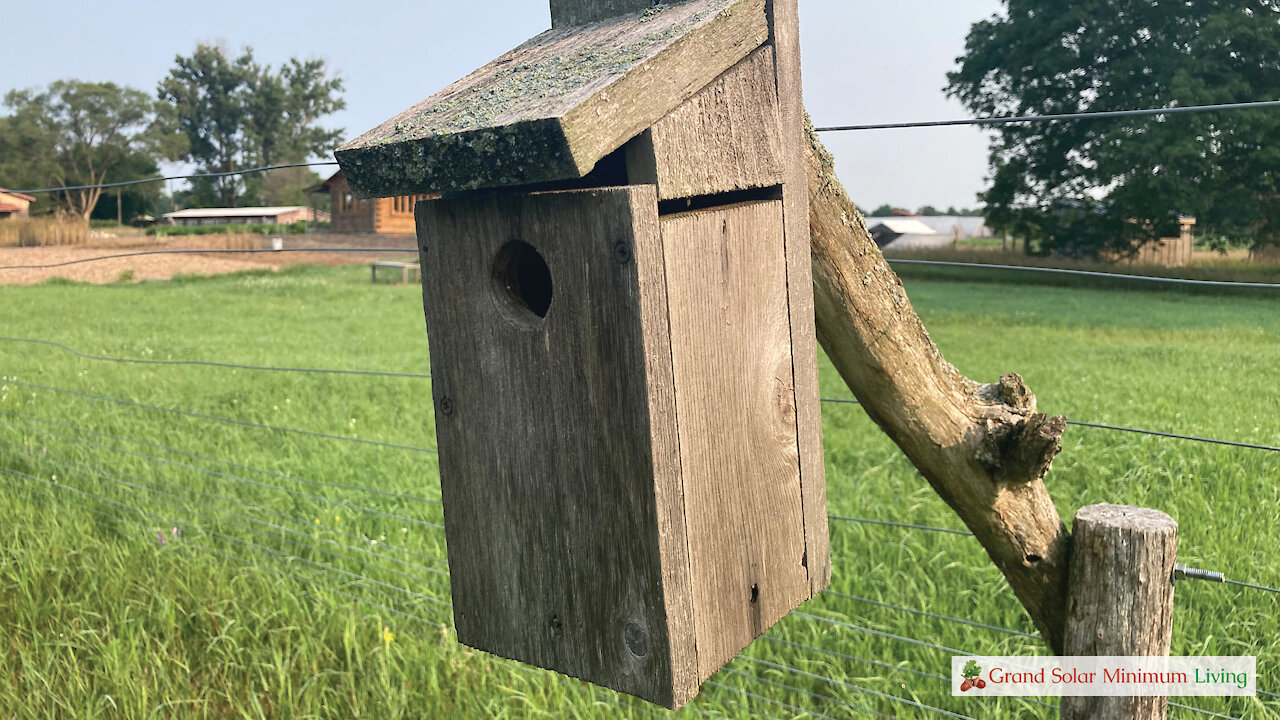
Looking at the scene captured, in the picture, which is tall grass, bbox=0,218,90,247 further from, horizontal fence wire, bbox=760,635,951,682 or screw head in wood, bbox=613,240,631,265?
screw head in wood, bbox=613,240,631,265

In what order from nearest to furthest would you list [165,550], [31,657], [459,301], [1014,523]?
[459,301] < [1014,523] < [31,657] < [165,550]

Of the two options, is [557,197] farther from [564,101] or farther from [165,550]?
[165,550]

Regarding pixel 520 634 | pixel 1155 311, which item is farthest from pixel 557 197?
pixel 1155 311

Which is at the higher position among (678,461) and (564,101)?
(564,101)

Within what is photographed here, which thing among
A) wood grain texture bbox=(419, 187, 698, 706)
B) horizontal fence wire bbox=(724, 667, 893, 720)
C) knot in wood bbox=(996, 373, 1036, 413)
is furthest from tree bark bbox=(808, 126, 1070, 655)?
horizontal fence wire bbox=(724, 667, 893, 720)

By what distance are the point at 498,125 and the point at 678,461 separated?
0.47m

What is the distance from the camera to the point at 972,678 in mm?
2182

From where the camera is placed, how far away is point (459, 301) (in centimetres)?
128

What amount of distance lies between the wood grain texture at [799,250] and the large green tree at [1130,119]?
15464mm

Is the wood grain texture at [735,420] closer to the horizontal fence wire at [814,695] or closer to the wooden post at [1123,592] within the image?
the wooden post at [1123,592]

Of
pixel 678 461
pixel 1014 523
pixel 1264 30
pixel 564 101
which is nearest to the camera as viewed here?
pixel 564 101

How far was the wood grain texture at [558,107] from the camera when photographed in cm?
104

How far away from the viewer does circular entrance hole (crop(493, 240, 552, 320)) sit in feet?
4.07

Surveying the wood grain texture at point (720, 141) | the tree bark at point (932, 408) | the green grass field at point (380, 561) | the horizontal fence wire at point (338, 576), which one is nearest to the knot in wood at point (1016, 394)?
the tree bark at point (932, 408)
